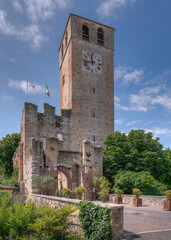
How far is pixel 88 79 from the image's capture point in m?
31.1

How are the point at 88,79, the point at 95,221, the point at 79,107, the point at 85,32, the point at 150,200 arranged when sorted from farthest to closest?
the point at 85,32 < the point at 88,79 < the point at 79,107 < the point at 150,200 < the point at 95,221

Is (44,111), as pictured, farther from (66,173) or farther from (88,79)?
(66,173)

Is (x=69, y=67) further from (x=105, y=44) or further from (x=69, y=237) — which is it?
(x=69, y=237)

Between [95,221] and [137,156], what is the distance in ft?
57.8

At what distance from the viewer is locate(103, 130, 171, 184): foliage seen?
73.6 feet

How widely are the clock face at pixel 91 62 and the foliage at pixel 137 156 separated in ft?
38.4

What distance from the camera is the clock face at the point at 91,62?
3152 centimetres

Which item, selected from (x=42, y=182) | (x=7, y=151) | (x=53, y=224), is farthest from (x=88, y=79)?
(x=53, y=224)

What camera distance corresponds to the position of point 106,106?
31.6 metres

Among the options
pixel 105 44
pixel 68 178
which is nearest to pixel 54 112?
pixel 68 178

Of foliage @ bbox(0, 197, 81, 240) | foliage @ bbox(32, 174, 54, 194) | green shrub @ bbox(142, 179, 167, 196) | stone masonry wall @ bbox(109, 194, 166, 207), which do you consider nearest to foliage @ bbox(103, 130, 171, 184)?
green shrub @ bbox(142, 179, 167, 196)

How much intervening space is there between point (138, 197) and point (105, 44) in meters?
26.1

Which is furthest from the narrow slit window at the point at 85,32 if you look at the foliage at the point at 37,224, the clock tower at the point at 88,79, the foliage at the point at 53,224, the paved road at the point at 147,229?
the foliage at the point at 53,224

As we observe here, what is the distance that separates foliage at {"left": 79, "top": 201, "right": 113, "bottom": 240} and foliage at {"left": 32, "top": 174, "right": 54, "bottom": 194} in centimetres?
929
